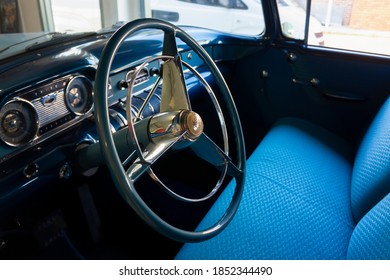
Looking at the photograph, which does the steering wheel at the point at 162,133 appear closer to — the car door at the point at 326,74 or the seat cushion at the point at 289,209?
the seat cushion at the point at 289,209

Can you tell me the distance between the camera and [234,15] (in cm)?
214

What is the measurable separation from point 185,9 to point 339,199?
85.2 inches

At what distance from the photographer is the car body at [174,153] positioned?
0.76 metres

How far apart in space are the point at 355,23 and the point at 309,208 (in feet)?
3.43

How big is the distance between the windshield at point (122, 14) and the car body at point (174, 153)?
0.76 ft

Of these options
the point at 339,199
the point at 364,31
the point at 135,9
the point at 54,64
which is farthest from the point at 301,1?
the point at 135,9

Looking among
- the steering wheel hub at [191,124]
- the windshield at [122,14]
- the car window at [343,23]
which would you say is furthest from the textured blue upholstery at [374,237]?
the windshield at [122,14]

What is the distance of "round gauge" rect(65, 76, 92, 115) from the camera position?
0.94 metres

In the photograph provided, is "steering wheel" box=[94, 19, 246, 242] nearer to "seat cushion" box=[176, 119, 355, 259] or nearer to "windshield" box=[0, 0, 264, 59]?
"seat cushion" box=[176, 119, 355, 259]

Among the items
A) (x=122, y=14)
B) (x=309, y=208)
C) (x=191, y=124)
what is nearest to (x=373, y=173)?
(x=309, y=208)

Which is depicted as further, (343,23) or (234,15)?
(234,15)

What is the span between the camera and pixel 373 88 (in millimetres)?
1562

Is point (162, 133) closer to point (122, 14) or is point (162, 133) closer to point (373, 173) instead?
point (373, 173)
